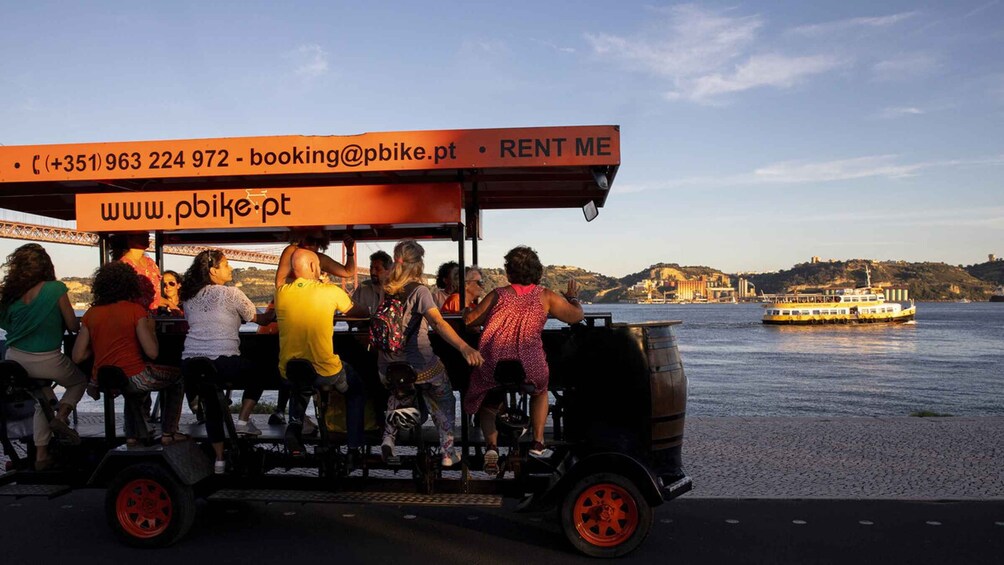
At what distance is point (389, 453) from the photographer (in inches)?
201

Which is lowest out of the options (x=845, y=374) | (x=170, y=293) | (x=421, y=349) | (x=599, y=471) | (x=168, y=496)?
(x=845, y=374)

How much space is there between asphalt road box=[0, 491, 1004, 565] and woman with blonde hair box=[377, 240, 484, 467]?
0.63 meters

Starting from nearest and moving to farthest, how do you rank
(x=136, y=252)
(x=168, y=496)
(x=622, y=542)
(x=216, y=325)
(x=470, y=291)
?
(x=622, y=542) → (x=168, y=496) → (x=216, y=325) → (x=136, y=252) → (x=470, y=291)

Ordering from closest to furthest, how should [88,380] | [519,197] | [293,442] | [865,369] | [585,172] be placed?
[293,442], [88,380], [585,172], [519,197], [865,369]

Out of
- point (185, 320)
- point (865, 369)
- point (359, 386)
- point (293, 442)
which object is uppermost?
point (185, 320)

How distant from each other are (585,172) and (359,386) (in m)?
2.24

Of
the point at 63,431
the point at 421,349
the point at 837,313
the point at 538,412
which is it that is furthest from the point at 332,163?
the point at 837,313

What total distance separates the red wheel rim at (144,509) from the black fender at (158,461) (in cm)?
15

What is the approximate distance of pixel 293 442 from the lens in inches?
205

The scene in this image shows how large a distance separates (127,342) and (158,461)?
0.79m

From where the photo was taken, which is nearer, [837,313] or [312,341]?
[312,341]

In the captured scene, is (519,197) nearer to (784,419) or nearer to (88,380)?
(88,380)

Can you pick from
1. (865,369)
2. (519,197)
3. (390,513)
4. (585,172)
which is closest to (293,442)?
(390,513)

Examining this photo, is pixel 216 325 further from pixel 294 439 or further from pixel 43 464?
Result: pixel 43 464
